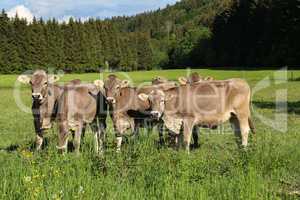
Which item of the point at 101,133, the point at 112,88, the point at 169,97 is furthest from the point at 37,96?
the point at 169,97

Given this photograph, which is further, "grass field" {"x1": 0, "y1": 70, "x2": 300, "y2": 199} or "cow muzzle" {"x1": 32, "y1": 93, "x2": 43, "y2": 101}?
"cow muzzle" {"x1": 32, "y1": 93, "x2": 43, "y2": 101}

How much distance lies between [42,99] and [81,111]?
1.19m

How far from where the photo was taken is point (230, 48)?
310ft

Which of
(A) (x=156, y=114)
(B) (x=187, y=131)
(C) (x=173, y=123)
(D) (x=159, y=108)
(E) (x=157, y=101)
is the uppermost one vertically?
(E) (x=157, y=101)

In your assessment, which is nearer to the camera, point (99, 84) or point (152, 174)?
point (152, 174)

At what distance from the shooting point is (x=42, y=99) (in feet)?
39.5

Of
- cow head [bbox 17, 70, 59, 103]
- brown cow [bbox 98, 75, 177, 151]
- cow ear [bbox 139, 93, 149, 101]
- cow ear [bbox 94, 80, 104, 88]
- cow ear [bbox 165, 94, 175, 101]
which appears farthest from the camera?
cow ear [bbox 94, 80, 104, 88]

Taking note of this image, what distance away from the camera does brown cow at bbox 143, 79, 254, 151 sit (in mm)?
12250

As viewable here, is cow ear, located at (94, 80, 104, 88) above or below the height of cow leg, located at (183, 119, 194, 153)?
above

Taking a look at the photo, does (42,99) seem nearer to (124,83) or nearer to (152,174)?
(124,83)

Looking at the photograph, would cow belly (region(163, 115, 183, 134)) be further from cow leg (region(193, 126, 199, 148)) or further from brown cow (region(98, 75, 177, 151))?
cow leg (region(193, 126, 199, 148))

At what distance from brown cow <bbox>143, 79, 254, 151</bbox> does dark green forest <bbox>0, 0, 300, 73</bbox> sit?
2454 inches

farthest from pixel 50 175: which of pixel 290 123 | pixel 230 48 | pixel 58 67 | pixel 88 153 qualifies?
pixel 58 67

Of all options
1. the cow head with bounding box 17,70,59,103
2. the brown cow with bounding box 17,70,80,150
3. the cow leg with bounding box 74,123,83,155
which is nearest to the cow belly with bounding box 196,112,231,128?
the cow leg with bounding box 74,123,83,155
